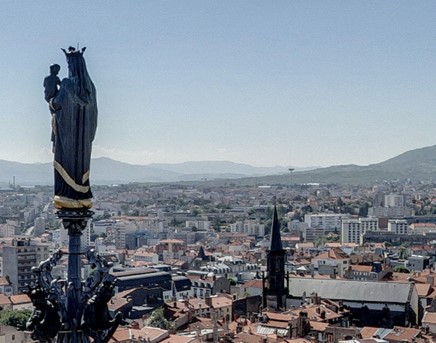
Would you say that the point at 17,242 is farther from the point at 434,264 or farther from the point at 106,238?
the point at 106,238

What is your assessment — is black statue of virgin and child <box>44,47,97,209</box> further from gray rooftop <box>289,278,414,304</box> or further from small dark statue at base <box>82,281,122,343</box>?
gray rooftop <box>289,278,414,304</box>

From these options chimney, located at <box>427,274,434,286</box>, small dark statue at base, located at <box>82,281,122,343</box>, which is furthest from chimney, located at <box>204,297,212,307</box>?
small dark statue at base, located at <box>82,281,122,343</box>

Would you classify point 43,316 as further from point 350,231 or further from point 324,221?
point 324,221

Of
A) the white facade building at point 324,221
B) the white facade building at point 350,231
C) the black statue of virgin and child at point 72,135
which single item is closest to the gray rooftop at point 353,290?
the black statue of virgin and child at point 72,135

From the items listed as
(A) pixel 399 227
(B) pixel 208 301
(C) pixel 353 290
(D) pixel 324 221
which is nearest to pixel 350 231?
(A) pixel 399 227

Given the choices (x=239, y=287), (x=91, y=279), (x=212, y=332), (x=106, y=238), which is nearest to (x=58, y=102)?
(x=91, y=279)

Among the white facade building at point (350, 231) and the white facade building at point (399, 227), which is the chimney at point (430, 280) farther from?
the white facade building at point (350, 231)
